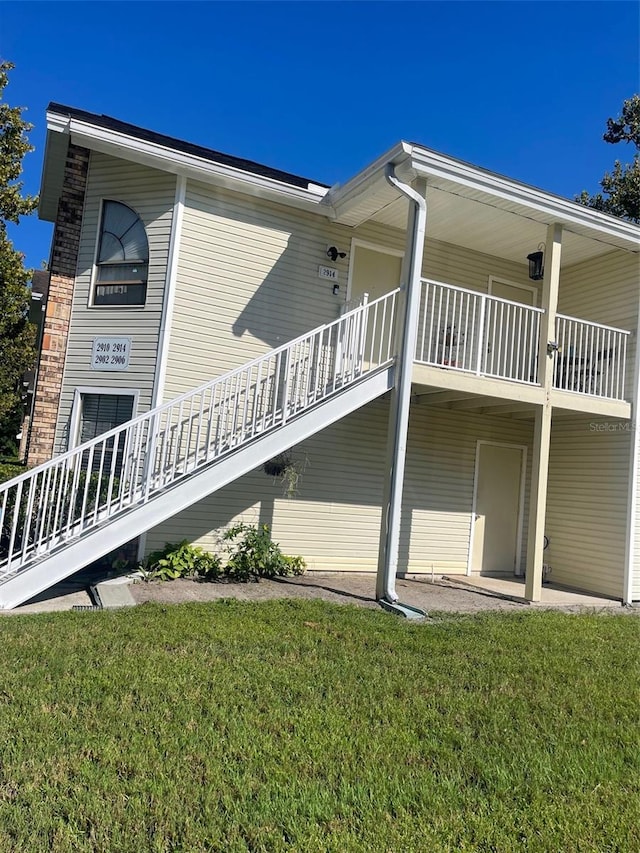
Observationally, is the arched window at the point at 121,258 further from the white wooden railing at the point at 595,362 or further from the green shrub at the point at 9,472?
the white wooden railing at the point at 595,362

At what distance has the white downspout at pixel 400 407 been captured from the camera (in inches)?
273

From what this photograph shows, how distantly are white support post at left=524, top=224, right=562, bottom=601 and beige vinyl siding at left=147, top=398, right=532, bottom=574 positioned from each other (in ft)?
6.03

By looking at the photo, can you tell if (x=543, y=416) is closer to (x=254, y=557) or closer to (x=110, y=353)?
(x=254, y=557)

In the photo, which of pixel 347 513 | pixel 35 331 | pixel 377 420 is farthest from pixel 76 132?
pixel 35 331

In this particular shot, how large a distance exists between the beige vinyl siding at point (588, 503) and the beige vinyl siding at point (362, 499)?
0.91 metres

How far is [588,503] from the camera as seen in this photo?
9.43 meters

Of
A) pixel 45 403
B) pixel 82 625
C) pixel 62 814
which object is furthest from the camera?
pixel 45 403

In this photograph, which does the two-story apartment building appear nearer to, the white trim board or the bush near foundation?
the white trim board

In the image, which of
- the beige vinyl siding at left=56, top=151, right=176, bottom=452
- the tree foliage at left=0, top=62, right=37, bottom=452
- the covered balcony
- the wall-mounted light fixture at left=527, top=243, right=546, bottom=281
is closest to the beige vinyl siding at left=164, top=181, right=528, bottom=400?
the beige vinyl siding at left=56, top=151, right=176, bottom=452

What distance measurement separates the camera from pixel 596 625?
6.66 m

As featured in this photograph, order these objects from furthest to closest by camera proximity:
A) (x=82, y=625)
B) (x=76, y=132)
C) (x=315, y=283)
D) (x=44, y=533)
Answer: (x=315, y=283), (x=76, y=132), (x=44, y=533), (x=82, y=625)

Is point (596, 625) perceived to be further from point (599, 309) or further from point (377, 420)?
point (599, 309)

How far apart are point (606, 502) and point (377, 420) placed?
3.62 m

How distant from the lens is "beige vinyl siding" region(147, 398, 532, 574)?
829cm
